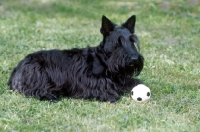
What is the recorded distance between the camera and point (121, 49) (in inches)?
268

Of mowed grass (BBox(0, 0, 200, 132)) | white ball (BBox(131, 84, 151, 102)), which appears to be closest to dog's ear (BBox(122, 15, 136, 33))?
white ball (BBox(131, 84, 151, 102))

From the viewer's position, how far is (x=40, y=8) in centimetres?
1739

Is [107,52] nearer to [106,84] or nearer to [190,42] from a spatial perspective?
[106,84]

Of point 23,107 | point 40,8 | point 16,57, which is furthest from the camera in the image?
point 40,8

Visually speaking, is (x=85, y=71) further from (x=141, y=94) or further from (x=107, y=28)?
(x=141, y=94)

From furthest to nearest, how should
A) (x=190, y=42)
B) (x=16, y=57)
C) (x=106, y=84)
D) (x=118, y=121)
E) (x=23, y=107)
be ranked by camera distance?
(x=190, y=42), (x=16, y=57), (x=106, y=84), (x=23, y=107), (x=118, y=121)

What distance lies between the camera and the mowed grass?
6.07 metres

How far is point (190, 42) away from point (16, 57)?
5009 millimetres

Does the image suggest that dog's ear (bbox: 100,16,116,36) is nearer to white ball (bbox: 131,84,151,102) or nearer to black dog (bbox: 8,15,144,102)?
black dog (bbox: 8,15,144,102)

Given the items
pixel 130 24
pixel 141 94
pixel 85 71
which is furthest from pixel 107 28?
pixel 141 94

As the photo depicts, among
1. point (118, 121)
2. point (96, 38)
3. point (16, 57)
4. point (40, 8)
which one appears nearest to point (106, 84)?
point (118, 121)

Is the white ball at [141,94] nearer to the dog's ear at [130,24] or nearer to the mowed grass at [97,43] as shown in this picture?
the mowed grass at [97,43]

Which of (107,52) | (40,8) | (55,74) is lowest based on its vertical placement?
(40,8)

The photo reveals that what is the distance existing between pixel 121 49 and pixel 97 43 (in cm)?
497
